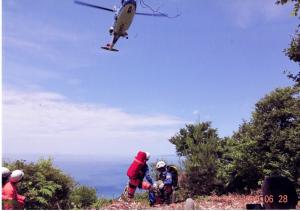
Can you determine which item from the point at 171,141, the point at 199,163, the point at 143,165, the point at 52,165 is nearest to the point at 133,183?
the point at 143,165

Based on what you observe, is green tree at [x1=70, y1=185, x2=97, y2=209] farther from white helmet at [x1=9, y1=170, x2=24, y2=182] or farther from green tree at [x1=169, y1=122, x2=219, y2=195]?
white helmet at [x1=9, y1=170, x2=24, y2=182]

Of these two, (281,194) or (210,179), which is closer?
(281,194)

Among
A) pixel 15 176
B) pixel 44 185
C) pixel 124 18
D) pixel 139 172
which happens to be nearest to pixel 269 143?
pixel 139 172

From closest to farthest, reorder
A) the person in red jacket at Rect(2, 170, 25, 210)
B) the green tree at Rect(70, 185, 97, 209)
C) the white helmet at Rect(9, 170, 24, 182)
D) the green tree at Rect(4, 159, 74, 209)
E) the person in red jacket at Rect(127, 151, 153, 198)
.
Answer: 1. the person in red jacket at Rect(2, 170, 25, 210)
2. the white helmet at Rect(9, 170, 24, 182)
3. the person in red jacket at Rect(127, 151, 153, 198)
4. the green tree at Rect(4, 159, 74, 209)
5. the green tree at Rect(70, 185, 97, 209)

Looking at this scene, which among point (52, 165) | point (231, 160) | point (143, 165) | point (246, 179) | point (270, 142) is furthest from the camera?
point (231, 160)

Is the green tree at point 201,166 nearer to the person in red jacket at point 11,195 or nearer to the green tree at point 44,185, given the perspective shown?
the green tree at point 44,185

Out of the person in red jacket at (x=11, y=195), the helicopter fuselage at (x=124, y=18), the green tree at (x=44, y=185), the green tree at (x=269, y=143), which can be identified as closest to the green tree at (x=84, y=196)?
the green tree at (x=44, y=185)

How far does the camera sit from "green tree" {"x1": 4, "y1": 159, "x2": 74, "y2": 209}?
17.8 meters

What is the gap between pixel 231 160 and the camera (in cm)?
2747

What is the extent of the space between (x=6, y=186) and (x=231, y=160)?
19701 mm

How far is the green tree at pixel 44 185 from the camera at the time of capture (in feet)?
58.2

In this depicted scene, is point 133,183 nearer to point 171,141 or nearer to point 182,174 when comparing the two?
point 182,174

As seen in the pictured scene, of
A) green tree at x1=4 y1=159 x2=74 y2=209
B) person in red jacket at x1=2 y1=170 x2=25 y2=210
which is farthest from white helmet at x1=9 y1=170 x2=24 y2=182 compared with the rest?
green tree at x1=4 y1=159 x2=74 y2=209

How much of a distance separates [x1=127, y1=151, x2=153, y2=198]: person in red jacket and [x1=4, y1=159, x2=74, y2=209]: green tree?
355 cm
